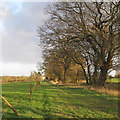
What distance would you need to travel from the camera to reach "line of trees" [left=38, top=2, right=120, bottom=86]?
54.5 feet

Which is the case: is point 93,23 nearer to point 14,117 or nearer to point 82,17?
point 82,17

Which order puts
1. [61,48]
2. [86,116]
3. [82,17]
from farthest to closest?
[61,48] → [82,17] → [86,116]

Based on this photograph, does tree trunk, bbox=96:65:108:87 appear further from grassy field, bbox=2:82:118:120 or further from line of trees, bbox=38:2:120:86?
grassy field, bbox=2:82:118:120

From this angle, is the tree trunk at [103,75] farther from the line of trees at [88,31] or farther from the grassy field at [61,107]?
the grassy field at [61,107]

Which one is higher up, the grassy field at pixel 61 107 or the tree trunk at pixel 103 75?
the tree trunk at pixel 103 75

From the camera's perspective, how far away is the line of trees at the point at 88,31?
16625mm

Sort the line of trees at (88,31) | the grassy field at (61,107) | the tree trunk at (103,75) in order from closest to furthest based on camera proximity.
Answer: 1. the grassy field at (61,107)
2. the line of trees at (88,31)
3. the tree trunk at (103,75)

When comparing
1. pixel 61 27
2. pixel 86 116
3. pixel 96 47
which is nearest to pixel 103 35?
pixel 96 47

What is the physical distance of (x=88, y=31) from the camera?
19.2m

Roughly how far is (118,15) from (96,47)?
204 inches

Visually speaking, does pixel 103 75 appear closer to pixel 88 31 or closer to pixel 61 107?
pixel 88 31

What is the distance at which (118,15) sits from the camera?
15.2 m

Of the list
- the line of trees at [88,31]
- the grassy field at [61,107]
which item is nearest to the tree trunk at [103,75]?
the line of trees at [88,31]

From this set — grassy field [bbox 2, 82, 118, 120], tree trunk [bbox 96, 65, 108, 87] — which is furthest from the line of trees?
grassy field [bbox 2, 82, 118, 120]
